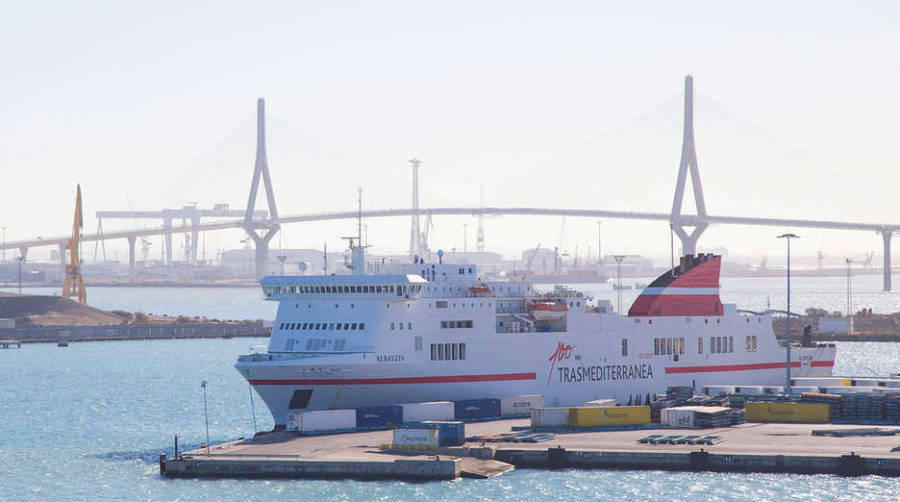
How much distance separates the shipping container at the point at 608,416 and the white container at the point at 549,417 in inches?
7.6

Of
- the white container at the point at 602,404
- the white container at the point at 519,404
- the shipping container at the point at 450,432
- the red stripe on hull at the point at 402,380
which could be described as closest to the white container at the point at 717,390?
the white container at the point at 602,404

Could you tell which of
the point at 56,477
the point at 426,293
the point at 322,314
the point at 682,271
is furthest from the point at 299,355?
the point at 682,271

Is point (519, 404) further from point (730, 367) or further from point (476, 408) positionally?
point (730, 367)

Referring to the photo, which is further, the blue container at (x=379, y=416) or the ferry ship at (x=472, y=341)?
the ferry ship at (x=472, y=341)

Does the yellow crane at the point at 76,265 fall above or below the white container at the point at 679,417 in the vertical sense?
above

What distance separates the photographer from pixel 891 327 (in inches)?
4387

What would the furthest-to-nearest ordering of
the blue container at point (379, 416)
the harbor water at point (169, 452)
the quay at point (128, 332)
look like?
1. the quay at point (128, 332)
2. the blue container at point (379, 416)
3. the harbor water at point (169, 452)

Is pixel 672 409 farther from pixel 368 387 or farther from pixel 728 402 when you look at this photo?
pixel 368 387

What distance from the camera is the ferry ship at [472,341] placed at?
1860 inches

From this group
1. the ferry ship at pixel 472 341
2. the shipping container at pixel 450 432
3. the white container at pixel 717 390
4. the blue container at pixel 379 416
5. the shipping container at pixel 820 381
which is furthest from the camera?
the shipping container at pixel 820 381

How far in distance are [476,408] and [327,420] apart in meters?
5.35

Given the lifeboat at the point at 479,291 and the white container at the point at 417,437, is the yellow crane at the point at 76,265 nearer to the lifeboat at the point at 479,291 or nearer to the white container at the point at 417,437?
the lifeboat at the point at 479,291

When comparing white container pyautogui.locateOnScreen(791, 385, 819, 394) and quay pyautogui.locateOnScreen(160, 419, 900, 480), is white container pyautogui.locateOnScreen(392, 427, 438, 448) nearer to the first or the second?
quay pyautogui.locateOnScreen(160, 419, 900, 480)

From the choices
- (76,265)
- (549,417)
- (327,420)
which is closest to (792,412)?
(549,417)
